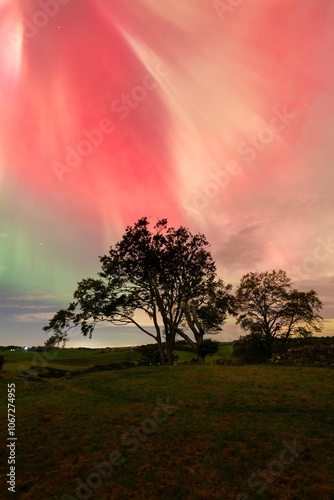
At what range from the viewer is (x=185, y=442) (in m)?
9.08

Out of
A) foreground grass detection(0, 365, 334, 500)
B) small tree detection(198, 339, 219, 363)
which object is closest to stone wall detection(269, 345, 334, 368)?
small tree detection(198, 339, 219, 363)

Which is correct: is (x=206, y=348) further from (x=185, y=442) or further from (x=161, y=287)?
(x=185, y=442)

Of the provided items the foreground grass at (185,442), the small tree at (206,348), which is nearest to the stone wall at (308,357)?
the small tree at (206,348)

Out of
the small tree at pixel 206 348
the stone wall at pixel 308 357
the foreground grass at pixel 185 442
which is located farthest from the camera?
the small tree at pixel 206 348

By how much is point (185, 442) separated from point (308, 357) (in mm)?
23752

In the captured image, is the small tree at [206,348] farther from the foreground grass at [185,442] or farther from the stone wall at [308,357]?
the foreground grass at [185,442]

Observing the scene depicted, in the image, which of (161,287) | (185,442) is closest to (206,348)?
(161,287)

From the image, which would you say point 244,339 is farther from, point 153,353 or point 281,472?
point 281,472

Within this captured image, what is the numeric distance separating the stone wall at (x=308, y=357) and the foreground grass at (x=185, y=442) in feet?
37.5

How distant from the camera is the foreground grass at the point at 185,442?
664 centimetres

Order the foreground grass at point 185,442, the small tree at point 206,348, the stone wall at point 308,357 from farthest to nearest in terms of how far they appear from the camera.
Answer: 1. the small tree at point 206,348
2. the stone wall at point 308,357
3. the foreground grass at point 185,442

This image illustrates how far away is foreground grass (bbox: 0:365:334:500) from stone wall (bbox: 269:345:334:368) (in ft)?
37.5

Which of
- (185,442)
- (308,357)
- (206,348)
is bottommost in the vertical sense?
(308,357)

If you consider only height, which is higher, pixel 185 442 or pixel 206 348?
pixel 206 348
